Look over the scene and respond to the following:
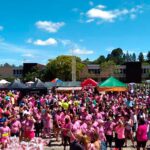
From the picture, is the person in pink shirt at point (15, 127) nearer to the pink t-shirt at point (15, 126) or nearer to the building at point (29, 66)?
the pink t-shirt at point (15, 126)

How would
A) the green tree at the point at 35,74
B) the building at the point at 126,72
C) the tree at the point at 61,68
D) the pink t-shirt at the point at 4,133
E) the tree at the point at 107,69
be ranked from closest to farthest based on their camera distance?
the pink t-shirt at the point at 4,133, the tree at the point at 61,68, the green tree at the point at 35,74, the building at the point at 126,72, the tree at the point at 107,69

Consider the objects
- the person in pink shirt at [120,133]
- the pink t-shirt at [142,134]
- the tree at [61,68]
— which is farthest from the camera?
the tree at [61,68]

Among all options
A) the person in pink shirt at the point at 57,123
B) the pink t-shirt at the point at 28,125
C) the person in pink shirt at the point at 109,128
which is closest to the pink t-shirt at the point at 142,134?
the person in pink shirt at the point at 109,128

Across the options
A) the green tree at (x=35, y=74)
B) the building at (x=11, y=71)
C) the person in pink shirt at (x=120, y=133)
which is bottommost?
the person in pink shirt at (x=120, y=133)

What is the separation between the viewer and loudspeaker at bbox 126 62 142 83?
362 ft

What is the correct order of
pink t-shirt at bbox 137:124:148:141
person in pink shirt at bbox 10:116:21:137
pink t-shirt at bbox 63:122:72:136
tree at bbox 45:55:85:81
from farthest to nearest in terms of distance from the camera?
tree at bbox 45:55:85:81, person in pink shirt at bbox 10:116:21:137, pink t-shirt at bbox 63:122:72:136, pink t-shirt at bbox 137:124:148:141

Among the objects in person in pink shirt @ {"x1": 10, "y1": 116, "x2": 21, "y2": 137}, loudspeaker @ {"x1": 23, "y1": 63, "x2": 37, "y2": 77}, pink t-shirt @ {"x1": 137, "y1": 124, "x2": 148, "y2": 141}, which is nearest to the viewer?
pink t-shirt @ {"x1": 137, "y1": 124, "x2": 148, "y2": 141}

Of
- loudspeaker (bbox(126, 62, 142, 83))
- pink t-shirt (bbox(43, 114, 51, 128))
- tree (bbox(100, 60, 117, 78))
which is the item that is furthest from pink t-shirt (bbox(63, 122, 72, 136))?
tree (bbox(100, 60, 117, 78))

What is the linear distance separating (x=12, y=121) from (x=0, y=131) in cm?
183

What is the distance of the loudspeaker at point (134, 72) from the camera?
110m

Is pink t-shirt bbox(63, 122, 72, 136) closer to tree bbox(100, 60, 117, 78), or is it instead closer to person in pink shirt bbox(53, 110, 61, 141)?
person in pink shirt bbox(53, 110, 61, 141)

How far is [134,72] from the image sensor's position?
11169cm

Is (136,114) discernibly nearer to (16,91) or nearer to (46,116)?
(46,116)

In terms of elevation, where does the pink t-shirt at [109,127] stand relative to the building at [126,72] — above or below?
below
